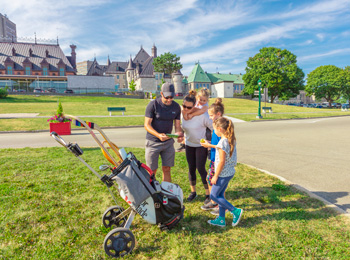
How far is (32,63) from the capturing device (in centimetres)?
6550

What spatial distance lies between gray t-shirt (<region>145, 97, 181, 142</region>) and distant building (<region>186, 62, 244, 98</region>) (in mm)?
72043

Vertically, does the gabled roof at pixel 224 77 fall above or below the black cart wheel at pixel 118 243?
above

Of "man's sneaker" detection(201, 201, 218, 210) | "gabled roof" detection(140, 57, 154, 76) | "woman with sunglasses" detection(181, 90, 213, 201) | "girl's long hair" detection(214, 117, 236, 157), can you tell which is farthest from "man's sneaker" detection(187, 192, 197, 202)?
"gabled roof" detection(140, 57, 154, 76)

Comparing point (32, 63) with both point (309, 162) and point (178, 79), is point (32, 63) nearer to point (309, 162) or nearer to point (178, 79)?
point (178, 79)

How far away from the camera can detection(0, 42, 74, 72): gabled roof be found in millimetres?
65062

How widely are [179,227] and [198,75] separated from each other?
3287 inches

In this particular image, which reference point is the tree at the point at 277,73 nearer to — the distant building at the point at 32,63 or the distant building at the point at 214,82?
the distant building at the point at 214,82

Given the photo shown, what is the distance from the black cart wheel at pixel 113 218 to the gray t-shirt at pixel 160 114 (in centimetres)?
126

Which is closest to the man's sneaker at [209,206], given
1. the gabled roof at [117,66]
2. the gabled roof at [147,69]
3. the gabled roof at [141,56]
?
the gabled roof at [147,69]

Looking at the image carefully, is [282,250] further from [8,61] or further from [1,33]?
[1,33]

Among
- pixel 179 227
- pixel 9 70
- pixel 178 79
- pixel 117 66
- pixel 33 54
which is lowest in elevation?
pixel 179 227

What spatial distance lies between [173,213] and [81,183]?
2683 millimetres

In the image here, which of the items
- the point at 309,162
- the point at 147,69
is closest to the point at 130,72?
the point at 147,69

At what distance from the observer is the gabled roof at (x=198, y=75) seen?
82069 mm
